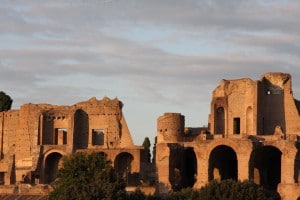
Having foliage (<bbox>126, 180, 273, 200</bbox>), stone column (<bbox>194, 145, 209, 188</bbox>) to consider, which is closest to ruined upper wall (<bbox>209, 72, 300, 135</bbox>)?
stone column (<bbox>194, 145, 209, 188</bbox>)

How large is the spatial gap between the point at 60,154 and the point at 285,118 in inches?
680

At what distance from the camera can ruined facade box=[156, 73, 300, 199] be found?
58.2m

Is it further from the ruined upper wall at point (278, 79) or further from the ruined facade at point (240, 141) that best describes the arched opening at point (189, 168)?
the ruined upper wall at point (278, 79)

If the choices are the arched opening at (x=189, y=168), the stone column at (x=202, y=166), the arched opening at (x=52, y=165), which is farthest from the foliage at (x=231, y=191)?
the arched opening at (x=52, y=165)

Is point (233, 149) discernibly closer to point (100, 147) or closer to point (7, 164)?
point (100, 147)

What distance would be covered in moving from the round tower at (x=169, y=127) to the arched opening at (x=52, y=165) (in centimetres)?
961

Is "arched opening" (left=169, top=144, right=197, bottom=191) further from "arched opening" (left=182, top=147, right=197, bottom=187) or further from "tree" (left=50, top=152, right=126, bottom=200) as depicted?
"tree" (left=50, top=152, right=126, bottom=200)

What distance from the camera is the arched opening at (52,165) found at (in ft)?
225

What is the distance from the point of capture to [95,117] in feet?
228

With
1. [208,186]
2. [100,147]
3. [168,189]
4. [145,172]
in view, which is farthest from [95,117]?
[208,186]

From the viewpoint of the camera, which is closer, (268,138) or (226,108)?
(268,138)

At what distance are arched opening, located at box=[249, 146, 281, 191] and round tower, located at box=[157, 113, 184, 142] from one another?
5.96m

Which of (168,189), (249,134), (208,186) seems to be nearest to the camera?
(208,186)

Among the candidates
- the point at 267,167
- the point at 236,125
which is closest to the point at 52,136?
the point at 236,125
